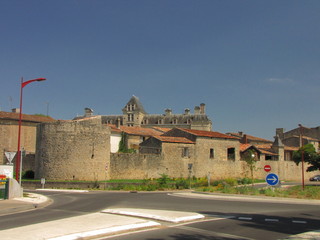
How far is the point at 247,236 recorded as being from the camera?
9336mm

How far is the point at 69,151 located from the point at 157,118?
61.1 metres

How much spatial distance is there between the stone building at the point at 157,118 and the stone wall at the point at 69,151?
54840 millimetres

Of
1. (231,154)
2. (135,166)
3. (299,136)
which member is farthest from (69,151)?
(299,136)

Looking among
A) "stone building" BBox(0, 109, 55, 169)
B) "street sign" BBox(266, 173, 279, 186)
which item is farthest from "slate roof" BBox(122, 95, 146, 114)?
"street sign" BBox(266, 173, 279, 186)

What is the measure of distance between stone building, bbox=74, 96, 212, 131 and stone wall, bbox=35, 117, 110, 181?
180 feet

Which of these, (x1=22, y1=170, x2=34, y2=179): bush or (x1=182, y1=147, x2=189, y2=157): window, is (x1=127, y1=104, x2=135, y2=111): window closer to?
(x1=182, y1=147, x2=189, y2=157): window

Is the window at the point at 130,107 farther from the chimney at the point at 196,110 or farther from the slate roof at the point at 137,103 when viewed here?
the chimney at the point at 196,110

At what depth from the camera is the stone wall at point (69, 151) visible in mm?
36062

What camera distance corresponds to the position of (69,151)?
36219mm

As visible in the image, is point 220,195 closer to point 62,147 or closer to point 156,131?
point 62,147

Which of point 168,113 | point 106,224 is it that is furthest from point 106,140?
point 168,113

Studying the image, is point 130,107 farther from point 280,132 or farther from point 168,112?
point 280,132

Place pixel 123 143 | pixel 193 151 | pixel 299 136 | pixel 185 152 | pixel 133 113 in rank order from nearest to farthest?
pixel 185 152
pixel 193 151
pixel 123 143
pixel 299 136
pixel 133 113

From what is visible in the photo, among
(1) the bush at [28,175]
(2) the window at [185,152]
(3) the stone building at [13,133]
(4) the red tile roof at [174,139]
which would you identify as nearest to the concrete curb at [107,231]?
(4) the red tile roof at [174,139]
